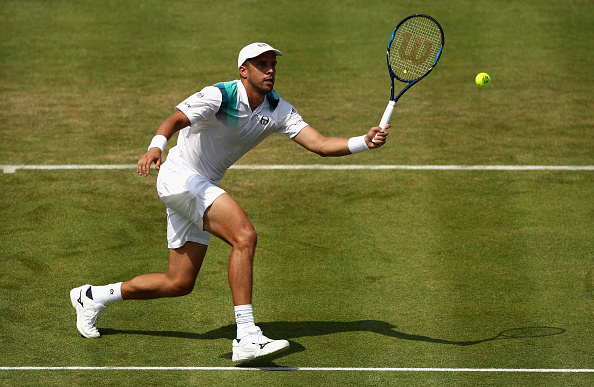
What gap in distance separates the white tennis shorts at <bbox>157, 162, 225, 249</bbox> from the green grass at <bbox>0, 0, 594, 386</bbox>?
81 cm

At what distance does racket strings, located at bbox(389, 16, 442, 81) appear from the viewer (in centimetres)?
767

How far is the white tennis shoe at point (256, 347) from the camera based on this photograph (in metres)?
6.16

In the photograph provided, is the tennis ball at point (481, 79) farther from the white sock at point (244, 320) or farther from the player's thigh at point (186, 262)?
the white sock at point (244, 320)

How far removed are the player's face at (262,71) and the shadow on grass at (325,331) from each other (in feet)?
6.22

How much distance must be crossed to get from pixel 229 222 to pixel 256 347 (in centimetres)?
91

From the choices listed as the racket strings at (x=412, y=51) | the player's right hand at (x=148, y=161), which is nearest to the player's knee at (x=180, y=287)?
the player's right hand at (x=148, y=161)

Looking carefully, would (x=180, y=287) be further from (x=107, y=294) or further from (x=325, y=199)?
(x=325, y=199)

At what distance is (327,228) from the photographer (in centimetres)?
945

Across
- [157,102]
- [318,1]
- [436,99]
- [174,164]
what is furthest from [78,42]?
[174,164]

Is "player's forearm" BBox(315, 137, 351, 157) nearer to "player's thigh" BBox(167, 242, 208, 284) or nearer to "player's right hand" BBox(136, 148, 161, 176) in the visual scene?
"player's thigh" BBox(167, 242, 208, 284)

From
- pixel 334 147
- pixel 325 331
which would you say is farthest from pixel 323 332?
pixel 334 147

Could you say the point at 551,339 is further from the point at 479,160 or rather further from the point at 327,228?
the point at 479,160

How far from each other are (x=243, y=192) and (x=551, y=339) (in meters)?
4.69

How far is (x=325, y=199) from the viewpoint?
10.3 m
